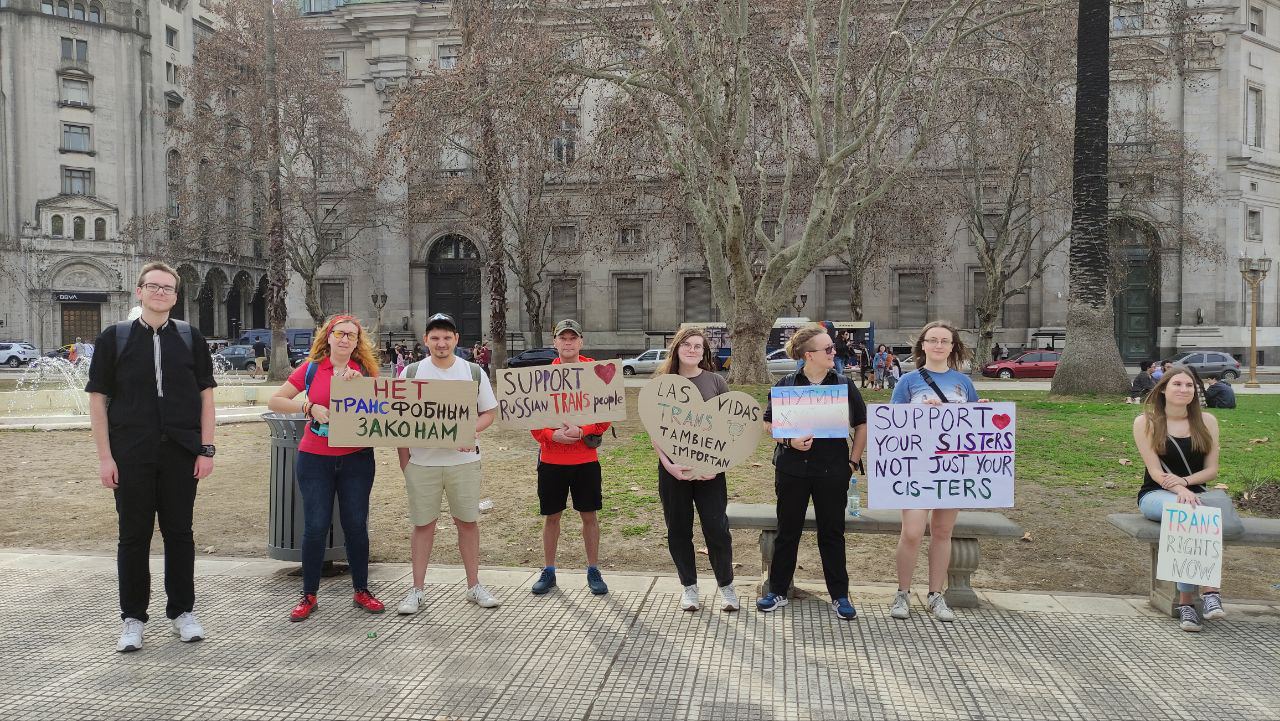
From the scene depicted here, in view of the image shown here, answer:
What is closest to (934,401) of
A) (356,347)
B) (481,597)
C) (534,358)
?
(481,597)

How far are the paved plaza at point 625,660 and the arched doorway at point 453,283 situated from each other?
143ft

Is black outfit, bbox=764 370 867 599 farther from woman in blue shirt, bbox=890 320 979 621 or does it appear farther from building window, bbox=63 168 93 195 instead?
building window, bbox=63 168 93 195

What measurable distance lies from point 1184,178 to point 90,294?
61806 millimetres

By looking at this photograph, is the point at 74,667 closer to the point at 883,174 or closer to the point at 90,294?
the point at 883,174

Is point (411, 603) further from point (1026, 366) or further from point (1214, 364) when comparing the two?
point (1214, 364)

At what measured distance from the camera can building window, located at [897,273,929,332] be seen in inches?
1795

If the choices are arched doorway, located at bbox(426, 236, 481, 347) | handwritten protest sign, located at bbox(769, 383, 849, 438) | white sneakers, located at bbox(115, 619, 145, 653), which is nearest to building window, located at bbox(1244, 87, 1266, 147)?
arched doorway, located at bbox(426, 236, 481, 347)

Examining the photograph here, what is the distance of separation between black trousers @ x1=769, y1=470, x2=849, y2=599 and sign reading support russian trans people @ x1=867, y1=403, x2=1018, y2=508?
0.27 m

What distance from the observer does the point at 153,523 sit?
5164mm

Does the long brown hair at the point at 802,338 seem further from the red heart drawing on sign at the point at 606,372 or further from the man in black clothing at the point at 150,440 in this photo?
the man in black clothing at the point at 150,440

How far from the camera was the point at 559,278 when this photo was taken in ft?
158

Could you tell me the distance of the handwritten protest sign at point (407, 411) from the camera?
5723 mm

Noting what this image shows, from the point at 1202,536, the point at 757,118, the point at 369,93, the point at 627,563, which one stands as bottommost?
the point at 627,563

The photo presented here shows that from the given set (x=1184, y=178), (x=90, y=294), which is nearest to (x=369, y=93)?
(x=90, y=294)
